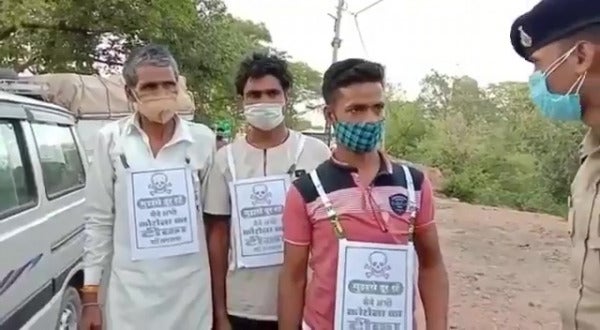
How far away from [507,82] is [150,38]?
23.0m

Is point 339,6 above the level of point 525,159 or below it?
above

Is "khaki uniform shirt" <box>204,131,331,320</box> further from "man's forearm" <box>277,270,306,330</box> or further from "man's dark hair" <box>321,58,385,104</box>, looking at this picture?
"man's dark hair" <box>321,58,385,104</box>

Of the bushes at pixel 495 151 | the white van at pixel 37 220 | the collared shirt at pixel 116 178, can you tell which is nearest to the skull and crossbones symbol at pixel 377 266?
the collared shirt at pixel 116 178

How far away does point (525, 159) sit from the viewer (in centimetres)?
2542

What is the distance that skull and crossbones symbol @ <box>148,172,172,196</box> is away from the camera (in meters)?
3.07

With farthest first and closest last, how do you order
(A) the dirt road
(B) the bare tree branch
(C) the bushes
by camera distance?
(C) the bushes < (B) the bare tree branch < (A) the dirt road

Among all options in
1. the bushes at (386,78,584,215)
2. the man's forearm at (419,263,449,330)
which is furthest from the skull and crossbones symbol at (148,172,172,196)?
the bushes at (386,78,584,215)

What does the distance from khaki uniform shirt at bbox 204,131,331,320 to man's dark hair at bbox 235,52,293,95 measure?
0.23 meters

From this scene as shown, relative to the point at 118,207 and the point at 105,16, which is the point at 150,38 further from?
the point at 118,207

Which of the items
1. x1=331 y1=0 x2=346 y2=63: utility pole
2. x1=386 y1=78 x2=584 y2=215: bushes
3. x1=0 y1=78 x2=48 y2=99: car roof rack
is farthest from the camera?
x1=331 y1=0 x2=346 y2=63: utility pole

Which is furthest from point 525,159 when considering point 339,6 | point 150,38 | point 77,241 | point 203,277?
point 203,277

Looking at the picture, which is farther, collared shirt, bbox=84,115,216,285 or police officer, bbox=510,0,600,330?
collared shirt, bbox=84,115,216,285

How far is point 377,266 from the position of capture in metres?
2.63

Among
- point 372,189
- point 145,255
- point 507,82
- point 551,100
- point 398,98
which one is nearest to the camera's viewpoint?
point 551,100
